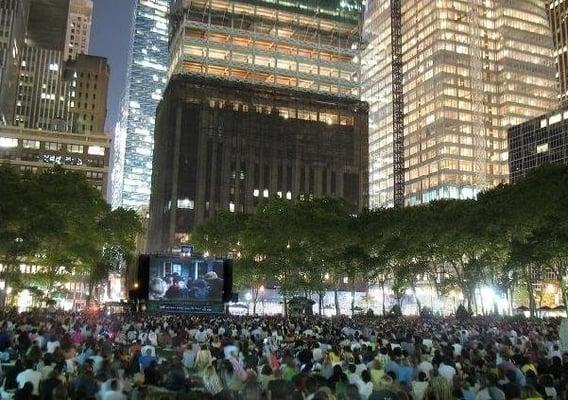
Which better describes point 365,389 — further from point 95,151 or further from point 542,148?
point 95,151

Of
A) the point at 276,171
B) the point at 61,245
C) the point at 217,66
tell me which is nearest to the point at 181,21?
the point at 217,66

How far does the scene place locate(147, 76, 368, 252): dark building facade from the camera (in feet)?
417

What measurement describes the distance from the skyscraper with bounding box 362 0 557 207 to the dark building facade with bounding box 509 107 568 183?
1792 centimetres

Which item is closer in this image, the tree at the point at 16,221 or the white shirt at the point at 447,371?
the white shirt at the point at 447,371

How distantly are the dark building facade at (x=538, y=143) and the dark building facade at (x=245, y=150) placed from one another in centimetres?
3492

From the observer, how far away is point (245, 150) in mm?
131375

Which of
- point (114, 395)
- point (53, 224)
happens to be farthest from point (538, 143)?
point (114, 395)

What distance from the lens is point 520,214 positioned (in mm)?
43969

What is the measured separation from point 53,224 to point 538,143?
4488 inches

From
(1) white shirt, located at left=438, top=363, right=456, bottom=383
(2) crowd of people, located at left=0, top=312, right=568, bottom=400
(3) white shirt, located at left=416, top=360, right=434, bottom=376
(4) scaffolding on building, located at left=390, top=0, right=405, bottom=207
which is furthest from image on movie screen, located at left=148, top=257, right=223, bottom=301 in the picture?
(4) scaffolding on building, located at left=390, top=0, right=405, bottom=207

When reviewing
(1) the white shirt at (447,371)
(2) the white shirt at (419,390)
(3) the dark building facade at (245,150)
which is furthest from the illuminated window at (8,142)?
(2) the white shirt at (419,390)

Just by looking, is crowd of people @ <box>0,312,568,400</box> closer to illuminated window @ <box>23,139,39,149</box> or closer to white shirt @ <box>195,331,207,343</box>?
white shirt @ <box>195,331,207,343</box>

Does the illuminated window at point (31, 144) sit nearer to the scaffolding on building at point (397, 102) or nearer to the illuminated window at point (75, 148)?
the illuminated window at point (75, 148)

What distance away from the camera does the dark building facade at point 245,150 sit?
417 feet
